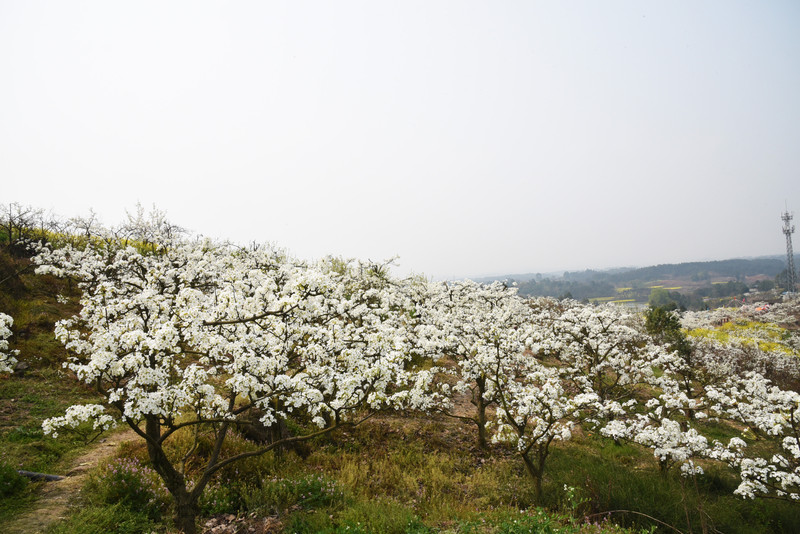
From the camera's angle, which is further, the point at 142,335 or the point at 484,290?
the point at 484,290

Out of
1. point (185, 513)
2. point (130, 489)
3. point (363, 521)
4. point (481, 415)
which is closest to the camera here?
point (185, 513)

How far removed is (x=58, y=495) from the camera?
862cm

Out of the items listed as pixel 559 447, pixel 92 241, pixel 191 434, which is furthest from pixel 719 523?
pixel 92 241

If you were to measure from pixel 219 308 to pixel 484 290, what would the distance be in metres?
17.5

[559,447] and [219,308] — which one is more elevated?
[219,308]

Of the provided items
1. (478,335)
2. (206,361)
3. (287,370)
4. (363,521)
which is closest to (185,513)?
(206,361)

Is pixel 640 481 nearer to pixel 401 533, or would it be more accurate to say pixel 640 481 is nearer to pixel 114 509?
pixel 401 533

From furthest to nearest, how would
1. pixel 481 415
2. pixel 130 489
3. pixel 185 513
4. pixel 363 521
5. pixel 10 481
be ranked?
pixel 481 415 → pixel 130 489 → pixel 10 481 → pixel 363 521 → pixel 185 513

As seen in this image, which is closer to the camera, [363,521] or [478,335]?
[363,521]

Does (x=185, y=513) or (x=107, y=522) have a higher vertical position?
(x=185, y=513)

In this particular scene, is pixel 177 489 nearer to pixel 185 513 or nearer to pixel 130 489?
pixel 185 513

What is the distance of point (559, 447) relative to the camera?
1481 centimetres

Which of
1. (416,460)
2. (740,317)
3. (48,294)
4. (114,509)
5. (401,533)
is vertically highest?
(48,294)

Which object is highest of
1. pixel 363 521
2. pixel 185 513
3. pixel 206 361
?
pixel 206 361
